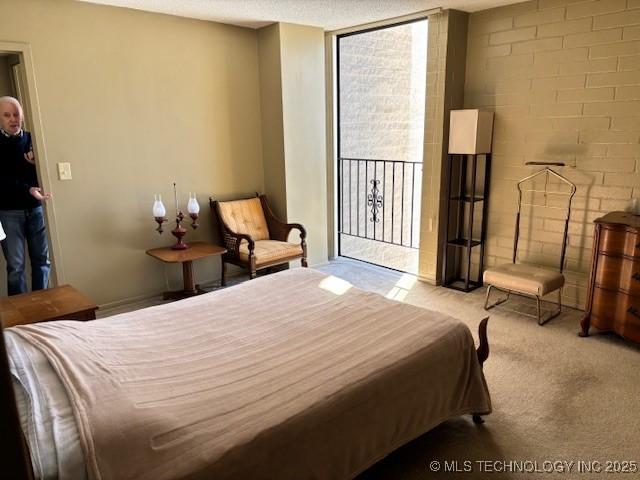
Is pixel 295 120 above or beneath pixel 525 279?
above

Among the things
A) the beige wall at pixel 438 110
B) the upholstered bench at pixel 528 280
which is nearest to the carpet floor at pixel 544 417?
the upholstered bench at pixel 528 280

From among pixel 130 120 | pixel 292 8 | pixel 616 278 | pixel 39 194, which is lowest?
pixel 616 278

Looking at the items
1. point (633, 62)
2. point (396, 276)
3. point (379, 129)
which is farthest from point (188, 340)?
point (379, 129)

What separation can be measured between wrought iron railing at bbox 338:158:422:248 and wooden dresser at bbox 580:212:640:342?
2454 millimetres

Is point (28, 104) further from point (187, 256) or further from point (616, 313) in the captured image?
point (616, 313)

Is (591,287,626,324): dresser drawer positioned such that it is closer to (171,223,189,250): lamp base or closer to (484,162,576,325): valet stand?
(484,162,576,325): valet stand

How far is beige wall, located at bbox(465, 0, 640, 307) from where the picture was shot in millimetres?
3225

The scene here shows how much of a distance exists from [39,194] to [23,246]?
403 millimetres

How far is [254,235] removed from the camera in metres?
4.41

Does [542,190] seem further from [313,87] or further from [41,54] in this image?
[41,54]

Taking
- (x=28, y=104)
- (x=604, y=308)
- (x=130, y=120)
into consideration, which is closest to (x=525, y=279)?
(x=604, y=308)

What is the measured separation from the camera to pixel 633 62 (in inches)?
124

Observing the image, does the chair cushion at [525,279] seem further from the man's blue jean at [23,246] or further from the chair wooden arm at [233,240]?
the man's blue jean at [23,246]

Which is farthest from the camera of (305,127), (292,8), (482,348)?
(305,127)
